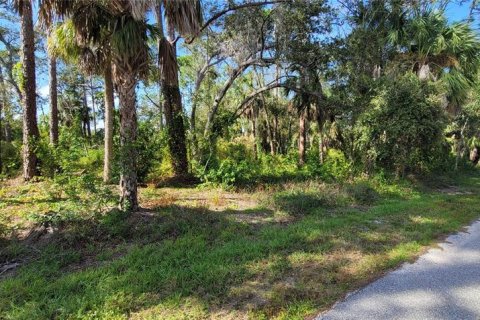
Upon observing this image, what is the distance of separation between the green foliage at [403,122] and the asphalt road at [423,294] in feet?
22.3

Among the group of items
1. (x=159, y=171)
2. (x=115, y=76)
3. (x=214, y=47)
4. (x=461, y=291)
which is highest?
(x=214, y=47)

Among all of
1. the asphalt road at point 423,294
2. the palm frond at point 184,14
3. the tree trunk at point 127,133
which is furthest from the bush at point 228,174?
the asphalt road at point 423,294

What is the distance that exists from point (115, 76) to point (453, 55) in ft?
43.2

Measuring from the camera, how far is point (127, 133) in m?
6.27

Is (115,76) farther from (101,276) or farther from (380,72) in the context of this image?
(380,72)

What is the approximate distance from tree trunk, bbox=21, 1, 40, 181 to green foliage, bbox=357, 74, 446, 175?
411 inches

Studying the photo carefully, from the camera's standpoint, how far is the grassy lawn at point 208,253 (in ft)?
10.8

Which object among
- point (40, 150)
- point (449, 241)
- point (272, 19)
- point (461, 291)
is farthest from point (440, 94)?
point (40, 150)

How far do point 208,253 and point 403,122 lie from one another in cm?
845

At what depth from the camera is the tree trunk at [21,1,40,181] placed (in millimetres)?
9469

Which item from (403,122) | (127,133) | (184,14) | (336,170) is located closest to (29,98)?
(127,133)

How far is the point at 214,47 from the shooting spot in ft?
46.1

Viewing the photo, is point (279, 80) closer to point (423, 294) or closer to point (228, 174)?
point (228, 174)

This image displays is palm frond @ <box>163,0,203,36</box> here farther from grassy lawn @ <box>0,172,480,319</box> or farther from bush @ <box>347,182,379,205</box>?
bush @ <box>347,182,379,205</box>
